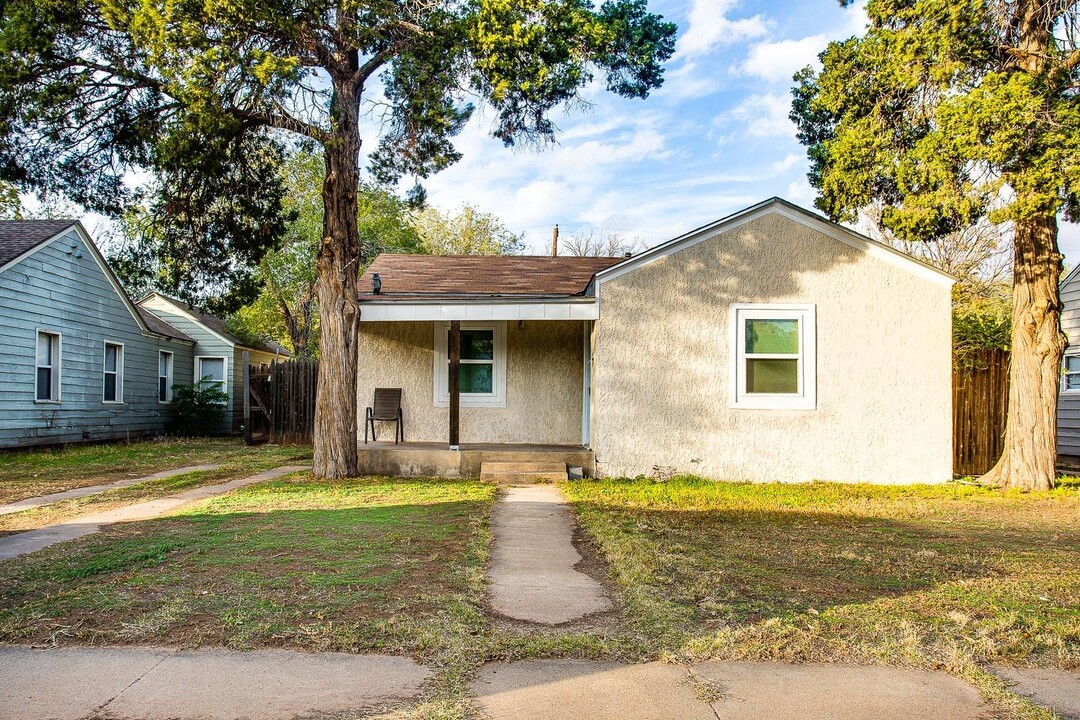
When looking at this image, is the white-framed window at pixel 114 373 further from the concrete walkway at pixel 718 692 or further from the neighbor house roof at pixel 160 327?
the concrete walkway at pixel 718 692

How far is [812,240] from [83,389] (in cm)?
1566

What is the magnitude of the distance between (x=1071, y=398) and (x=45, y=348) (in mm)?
20974

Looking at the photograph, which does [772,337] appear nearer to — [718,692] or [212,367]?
[718,692]

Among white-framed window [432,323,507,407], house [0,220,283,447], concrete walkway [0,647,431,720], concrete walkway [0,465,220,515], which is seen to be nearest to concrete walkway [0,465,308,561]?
concrete walkway [0,465,220,515]

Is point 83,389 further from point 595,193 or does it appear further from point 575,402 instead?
point 595,193

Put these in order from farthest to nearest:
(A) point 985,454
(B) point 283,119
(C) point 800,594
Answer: (A) point 985,454 → (B) point 283,119 → (C) point 800,594

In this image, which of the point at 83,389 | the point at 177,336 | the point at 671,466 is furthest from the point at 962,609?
the point at 177,336

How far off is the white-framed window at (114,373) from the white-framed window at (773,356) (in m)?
15.2

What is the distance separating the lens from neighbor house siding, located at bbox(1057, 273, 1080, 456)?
14156 millimetres

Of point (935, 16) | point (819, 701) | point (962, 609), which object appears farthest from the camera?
point (935, 16)

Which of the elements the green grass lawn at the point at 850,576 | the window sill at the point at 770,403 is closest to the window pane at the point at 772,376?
the window sill at the point at 770,403

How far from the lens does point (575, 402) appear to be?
12.5 meters

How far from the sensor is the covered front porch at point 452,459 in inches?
417

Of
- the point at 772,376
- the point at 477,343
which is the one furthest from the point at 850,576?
the point at 477,343
